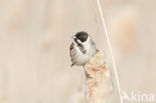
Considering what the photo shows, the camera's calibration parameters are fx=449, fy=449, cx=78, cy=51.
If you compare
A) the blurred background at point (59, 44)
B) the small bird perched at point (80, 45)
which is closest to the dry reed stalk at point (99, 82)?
the small bird perched at point (80, 45)

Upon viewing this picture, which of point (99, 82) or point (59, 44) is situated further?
point (59, 44)

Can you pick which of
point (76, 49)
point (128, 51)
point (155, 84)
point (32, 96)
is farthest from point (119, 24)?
point (76, 49)

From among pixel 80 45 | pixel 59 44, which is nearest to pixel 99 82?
pixel 80 45

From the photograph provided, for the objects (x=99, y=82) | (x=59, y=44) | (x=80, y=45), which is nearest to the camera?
(x=99, y=82)

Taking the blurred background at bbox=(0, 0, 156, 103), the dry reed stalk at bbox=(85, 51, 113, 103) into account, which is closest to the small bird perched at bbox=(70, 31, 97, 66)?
the dry reed stalk at bbox=(85, 51, 113, 103)

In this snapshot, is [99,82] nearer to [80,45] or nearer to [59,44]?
[80,45]
